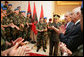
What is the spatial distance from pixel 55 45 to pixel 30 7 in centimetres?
A: 134

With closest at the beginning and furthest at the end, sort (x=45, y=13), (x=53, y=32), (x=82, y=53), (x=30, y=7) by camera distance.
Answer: (x=82, y=53) → (x=53, y=32) → (x=30, y=7) → (x=45, y=13)

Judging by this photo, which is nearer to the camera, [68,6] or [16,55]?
[16,55]

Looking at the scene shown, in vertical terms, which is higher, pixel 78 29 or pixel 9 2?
pixel 9 2

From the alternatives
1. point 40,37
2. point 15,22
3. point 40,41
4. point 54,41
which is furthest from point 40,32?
point 15,22

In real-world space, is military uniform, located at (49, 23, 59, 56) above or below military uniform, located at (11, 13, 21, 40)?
below

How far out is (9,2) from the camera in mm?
2104

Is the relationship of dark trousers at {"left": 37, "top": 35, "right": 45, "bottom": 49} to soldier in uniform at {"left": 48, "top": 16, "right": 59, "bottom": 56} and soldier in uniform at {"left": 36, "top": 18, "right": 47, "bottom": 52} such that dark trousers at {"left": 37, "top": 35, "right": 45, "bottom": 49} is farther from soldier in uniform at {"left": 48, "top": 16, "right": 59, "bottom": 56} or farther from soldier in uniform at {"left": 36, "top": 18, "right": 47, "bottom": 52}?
soldier in uniform at {"left": 48, "top": 16, "right": 59, "bottom": 56}

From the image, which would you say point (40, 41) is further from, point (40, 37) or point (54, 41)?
point (54, 41)

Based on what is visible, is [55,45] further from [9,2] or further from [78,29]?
[78,29]

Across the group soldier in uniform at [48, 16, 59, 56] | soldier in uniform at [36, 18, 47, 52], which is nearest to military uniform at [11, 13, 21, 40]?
soldier in uniform at [36, 18, 47, 52]

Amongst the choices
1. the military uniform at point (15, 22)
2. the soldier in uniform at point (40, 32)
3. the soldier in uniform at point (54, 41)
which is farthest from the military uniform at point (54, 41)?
the military uniform at point (15, 22)

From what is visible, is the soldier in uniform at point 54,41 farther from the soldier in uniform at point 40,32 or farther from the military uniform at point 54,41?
the soldier in uniform at point 40,32

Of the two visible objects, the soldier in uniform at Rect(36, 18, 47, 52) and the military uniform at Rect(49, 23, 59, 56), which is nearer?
the military uniform at Rect(49, 23, 59, 56)

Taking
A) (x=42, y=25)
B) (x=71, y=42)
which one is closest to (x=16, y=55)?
(x=71, y=42)
